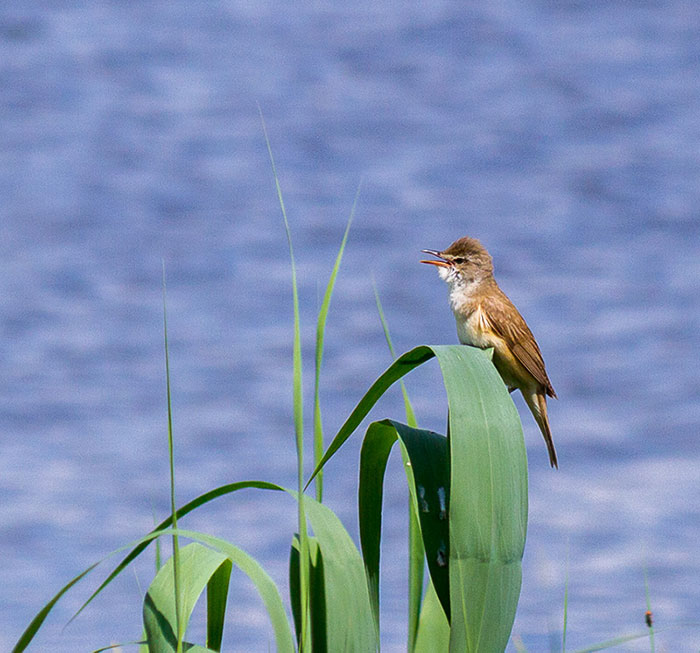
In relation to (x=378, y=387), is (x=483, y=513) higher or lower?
lower

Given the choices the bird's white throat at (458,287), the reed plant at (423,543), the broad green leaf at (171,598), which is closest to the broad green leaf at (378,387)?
the reed plant at (423,543)

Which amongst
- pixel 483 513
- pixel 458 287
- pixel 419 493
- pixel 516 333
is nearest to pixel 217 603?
pixel 419 493

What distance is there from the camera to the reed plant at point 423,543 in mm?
1589

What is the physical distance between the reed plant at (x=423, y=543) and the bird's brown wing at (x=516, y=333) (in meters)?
1.26

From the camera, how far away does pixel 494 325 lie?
3.16 metres

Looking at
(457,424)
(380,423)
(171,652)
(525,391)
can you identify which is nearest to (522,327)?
(525,391)

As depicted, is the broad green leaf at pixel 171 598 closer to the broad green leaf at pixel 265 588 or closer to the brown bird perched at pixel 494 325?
the broad green leaf at pixel 265 588

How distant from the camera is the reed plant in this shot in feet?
5.21

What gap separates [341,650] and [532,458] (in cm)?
1002

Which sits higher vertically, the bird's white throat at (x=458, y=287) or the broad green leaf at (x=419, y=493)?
the bird's white throat at (x=458, y=287)

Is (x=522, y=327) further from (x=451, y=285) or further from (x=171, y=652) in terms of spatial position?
(x=171, y=652)

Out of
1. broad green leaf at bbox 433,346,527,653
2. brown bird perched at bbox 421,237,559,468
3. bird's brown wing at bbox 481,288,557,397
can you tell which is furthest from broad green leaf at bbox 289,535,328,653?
bird's brown wing at bbox 481,288,557,397

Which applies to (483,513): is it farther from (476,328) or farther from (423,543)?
(476,328)

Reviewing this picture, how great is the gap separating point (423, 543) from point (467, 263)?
167cm
